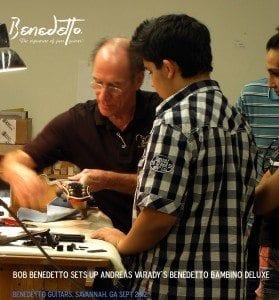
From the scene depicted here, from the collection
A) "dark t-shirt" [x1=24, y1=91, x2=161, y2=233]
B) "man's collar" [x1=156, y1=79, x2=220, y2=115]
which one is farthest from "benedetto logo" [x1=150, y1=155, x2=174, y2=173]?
"dark t-shirt" [x1=24, y1=91, x2=161, y2=233]

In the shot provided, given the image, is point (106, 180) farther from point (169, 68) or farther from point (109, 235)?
point (169, 68)

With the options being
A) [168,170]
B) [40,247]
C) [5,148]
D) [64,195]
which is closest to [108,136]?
[64,195]

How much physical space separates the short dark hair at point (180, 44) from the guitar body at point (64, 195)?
57 centimetres

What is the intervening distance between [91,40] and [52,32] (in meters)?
0.31

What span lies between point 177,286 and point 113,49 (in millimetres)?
921

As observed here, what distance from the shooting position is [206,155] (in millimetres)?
1160

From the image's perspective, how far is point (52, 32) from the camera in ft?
12.9

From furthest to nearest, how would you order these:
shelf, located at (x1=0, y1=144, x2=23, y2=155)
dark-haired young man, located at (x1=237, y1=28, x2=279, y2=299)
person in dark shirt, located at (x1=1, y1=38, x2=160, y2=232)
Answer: shelf, located at (x1=0, y1=144, x2=23, y2=155) < person in dark shirt, located at (x1=1, y1=38, x2=160, y2=232) < dark-haired young man, located at (x1=237, y1=28, x2=279, y2=299)

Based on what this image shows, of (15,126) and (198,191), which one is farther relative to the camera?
(15,126)

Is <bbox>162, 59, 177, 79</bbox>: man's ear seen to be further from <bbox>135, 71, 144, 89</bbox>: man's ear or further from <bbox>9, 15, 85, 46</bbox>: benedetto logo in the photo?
<bbox>9, 15, 85, 46</bbox>: benedetto logo

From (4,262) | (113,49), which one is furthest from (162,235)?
(113,49)

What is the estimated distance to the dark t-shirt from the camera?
1812 millimetres


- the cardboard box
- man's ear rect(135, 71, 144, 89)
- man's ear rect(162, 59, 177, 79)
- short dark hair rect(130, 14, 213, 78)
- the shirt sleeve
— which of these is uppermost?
short dark hair rect(130, 14, 213, 78)

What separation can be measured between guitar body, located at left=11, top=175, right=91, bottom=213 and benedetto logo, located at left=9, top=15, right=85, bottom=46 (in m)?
2.24
